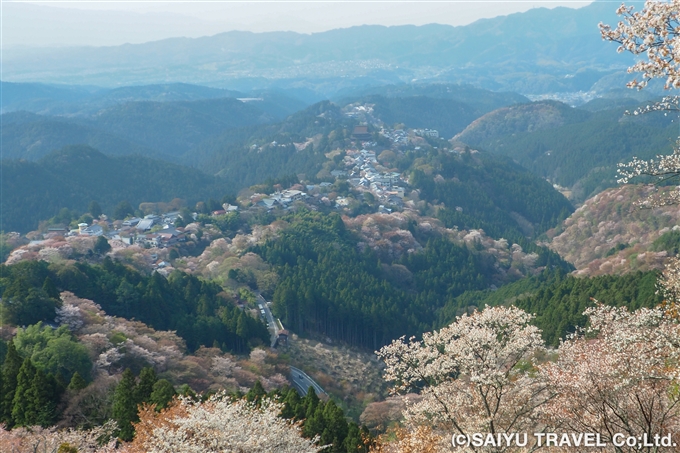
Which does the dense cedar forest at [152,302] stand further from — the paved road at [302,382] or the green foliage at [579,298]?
the green foliage at [579,298]

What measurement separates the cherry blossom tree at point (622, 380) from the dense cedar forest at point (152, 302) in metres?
37.6

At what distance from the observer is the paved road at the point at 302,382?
1778 inches

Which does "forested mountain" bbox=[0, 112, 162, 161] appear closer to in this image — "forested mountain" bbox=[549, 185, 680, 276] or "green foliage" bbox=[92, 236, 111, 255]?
"green foliage" bbox=[92, 236, 111, 255]

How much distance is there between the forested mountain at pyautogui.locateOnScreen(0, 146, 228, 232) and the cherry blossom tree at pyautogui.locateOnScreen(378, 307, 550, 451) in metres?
110

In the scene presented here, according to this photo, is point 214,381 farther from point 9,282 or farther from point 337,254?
point 337,254

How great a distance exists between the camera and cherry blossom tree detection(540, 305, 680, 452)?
11727 millimetres

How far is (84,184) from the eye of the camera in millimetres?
125188

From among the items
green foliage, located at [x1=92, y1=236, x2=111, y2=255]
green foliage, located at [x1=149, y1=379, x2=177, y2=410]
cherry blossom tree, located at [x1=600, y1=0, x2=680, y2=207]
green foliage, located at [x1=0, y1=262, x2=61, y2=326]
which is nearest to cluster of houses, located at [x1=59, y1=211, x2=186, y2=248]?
green foliage, located at [x1=92, y1=236, x2=111, y2=255]

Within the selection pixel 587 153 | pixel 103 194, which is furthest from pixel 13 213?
pixel 587 153

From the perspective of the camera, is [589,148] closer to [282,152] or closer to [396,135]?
[396,135]

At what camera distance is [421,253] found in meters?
84.1

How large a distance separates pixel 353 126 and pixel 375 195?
59529 millimetres

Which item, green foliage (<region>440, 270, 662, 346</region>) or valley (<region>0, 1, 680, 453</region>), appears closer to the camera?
valley (<region>0, 1, 680, 453</region>)

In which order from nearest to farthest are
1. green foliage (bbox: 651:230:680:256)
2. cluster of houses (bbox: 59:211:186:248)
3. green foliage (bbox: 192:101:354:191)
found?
green foliage (bbox: 651:230:680:256), cluster of houses (bbox: 59:211:186:248), green foliage (bbox: 192:101:354:191)
